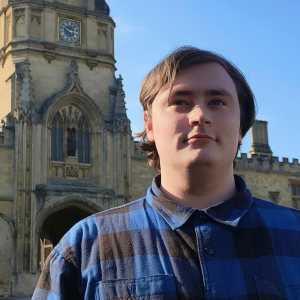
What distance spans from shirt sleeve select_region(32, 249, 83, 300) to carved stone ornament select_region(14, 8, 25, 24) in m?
21.4

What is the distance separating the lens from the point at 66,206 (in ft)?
67.1

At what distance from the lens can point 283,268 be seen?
1.74 metres

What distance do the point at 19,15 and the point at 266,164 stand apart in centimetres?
→ 1358

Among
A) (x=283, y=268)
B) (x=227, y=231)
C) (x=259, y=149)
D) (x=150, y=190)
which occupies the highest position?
(x=259, y=149)

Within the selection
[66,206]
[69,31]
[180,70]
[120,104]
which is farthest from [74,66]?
[180,70]

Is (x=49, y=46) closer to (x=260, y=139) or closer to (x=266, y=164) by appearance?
(x=266, y=164)

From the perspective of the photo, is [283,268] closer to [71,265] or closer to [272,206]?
[272,206]

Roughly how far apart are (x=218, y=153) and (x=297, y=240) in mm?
408

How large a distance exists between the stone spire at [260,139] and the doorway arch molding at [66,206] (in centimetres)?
1254

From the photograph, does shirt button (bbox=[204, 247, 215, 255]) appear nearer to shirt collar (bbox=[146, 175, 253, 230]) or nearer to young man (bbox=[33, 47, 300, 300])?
young man (bbox=[33, 47, 300, 300])

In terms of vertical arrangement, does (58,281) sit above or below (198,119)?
below

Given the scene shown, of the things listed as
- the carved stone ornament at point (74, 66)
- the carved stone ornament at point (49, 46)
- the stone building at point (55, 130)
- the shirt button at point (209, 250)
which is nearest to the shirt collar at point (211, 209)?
the shirt button at point (209, 250)

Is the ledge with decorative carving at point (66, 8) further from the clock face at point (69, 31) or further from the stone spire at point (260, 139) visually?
the stone spire at point (260, 139)

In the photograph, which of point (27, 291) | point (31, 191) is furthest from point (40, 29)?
point (27, 291)
